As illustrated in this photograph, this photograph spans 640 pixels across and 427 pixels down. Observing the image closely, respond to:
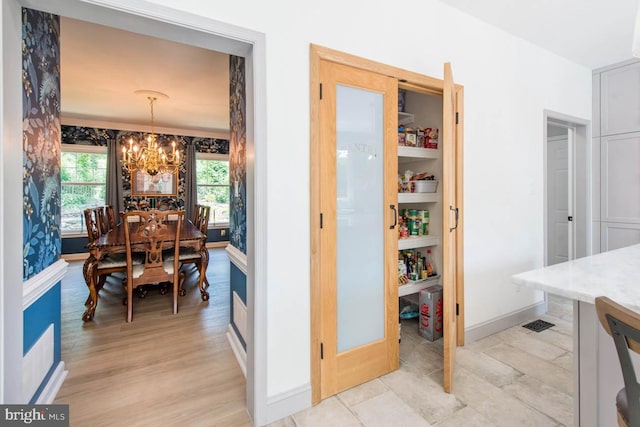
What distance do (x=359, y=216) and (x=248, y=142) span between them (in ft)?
2.86

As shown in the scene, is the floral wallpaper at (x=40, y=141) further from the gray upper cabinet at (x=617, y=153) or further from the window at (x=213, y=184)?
the gray upper cabinet at (x=617, y=153)

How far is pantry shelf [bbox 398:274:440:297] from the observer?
2537 mm

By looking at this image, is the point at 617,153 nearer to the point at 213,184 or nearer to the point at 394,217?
the point at 394,217

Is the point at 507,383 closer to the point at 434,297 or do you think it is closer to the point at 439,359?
the point at 439,359

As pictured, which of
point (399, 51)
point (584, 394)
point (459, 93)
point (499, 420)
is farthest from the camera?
point (459, 93)

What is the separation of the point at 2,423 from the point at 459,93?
132 inches

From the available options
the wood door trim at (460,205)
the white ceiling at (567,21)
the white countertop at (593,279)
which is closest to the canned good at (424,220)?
the wood door trim at (460,205)

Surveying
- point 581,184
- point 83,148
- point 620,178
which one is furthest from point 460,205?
point 83,148

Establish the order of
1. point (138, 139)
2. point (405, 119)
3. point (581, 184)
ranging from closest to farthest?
point (405, 119) < point (581, 184) < point (138, 139)

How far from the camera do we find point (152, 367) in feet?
7.24

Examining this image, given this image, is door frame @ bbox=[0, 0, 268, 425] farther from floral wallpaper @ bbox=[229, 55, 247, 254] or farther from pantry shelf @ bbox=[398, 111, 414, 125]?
pantry shelf @ bbox=[398, 111, 414, 125]

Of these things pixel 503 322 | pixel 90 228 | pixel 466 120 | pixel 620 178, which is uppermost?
pixel 466 120

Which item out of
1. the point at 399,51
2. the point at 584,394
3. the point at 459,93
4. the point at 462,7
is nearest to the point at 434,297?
the point at 584,394

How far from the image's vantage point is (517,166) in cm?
287
